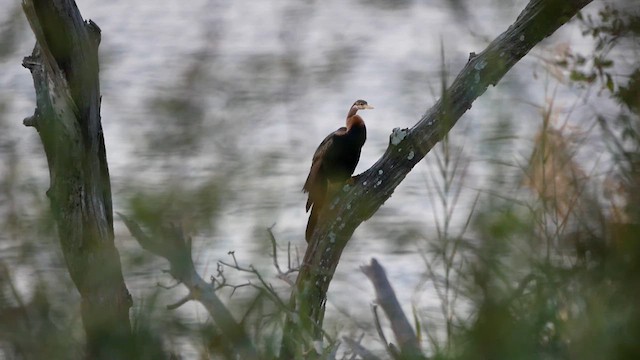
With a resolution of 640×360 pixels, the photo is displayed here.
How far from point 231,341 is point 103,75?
1.19 ft

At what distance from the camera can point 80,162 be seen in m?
2.17

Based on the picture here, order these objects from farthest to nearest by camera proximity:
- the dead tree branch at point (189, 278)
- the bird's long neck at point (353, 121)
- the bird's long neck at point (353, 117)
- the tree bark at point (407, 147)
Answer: the bird's long neck at point (353, 121), the bird's long neck at point (353, 117), the tree bark at point (407, 147), the dead tree branch at point (189, 278)

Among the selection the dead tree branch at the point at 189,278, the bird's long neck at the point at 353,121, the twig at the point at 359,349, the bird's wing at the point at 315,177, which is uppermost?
the bird's long neck at the point at 353,121

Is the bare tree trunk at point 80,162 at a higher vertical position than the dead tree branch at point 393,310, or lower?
higher

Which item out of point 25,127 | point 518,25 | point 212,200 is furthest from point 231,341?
point 518,25

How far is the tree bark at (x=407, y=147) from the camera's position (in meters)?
1.29

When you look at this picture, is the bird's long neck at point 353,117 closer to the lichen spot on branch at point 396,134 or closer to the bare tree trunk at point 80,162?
the lichen spot on branch at point 396,134

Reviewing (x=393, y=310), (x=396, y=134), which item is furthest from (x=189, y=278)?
(x=396, y=134)

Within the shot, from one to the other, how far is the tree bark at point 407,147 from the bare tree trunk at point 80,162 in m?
0.25

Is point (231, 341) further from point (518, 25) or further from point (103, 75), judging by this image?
point (518, 25)

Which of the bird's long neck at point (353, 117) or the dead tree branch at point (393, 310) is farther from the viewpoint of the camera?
the bird's long neck at point (353, 117)

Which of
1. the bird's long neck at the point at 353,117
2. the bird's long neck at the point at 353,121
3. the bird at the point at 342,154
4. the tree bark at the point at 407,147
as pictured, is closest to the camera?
the tree bark at the point at 407,147

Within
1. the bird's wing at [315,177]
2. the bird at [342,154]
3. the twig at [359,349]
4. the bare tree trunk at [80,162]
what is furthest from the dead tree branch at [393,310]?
the bird at [342,154]

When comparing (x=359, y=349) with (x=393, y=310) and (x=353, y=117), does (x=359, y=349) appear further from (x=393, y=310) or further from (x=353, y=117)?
(x=353, y=117)
